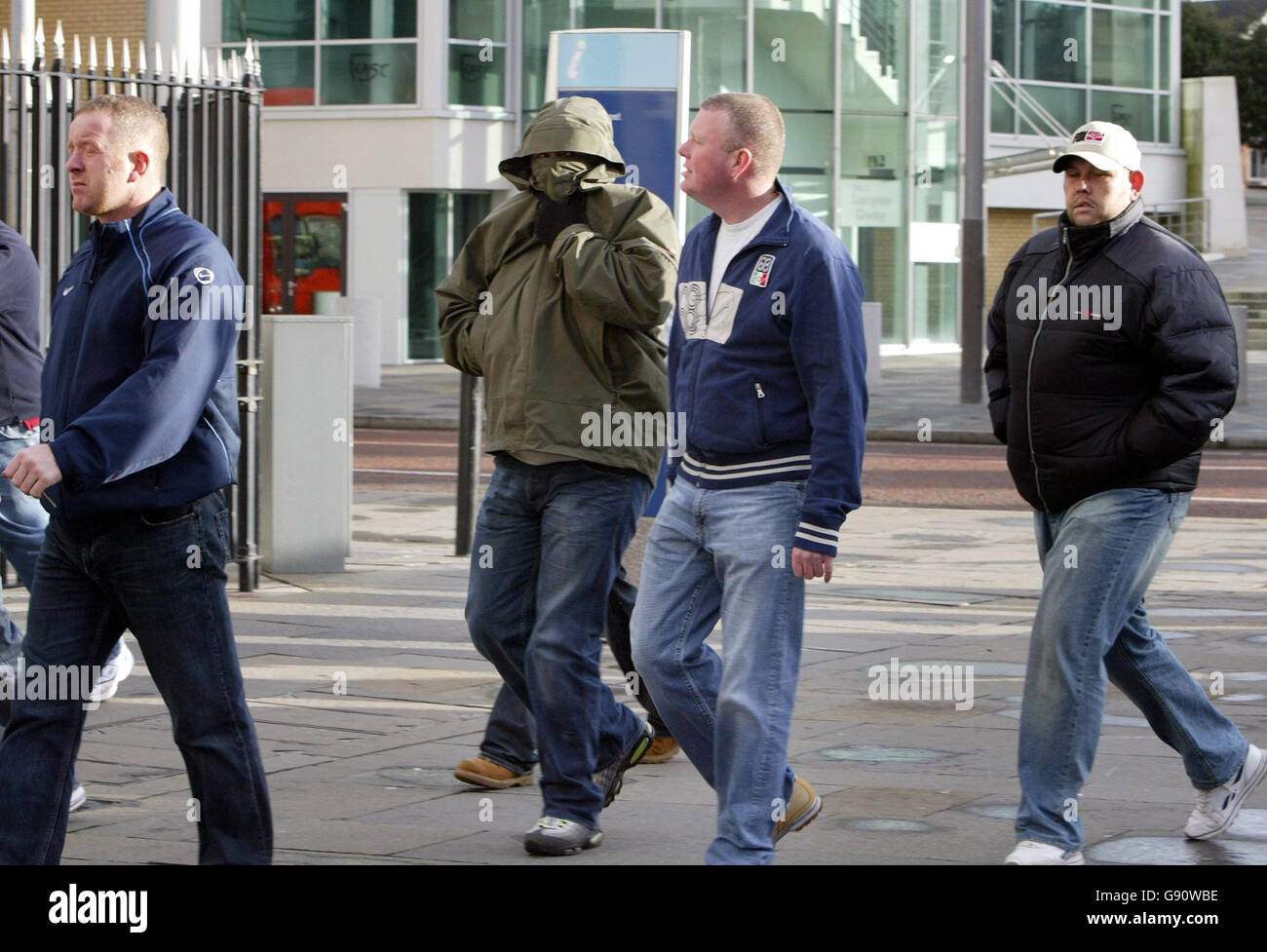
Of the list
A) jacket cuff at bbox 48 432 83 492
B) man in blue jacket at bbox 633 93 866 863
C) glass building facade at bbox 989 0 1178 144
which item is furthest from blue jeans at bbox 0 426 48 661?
glass building facade at bbox 989 0 1178 144

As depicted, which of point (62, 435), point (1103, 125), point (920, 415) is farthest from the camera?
point (920, 415)

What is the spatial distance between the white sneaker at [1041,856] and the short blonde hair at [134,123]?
101 inches

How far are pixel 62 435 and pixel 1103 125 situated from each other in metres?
2.63

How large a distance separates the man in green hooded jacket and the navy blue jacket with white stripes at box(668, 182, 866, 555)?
0.39 m

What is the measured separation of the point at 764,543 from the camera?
4.53m

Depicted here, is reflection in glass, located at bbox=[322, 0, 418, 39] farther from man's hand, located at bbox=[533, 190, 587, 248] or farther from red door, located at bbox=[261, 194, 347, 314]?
man's hand, located at bbox=[533, 190, 587, 248]

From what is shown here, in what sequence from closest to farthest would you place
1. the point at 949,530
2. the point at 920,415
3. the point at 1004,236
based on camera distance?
the point at 949,530, the point at 920,415, the point at 1004,236

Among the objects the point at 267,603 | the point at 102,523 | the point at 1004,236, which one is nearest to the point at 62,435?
the point at 102,523

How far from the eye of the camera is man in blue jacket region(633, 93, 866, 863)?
446 centimetres

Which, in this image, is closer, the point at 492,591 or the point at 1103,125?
the point at 1103,125

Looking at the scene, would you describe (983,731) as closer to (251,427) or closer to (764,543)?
(764,543)

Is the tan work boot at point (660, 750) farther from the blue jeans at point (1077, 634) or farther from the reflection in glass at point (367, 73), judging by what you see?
the reflection in glass at point (367, 73)

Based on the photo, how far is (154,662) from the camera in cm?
432

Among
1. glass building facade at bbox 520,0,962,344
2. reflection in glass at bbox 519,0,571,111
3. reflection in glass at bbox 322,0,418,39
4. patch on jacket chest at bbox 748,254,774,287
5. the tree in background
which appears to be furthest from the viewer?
the tree in background
